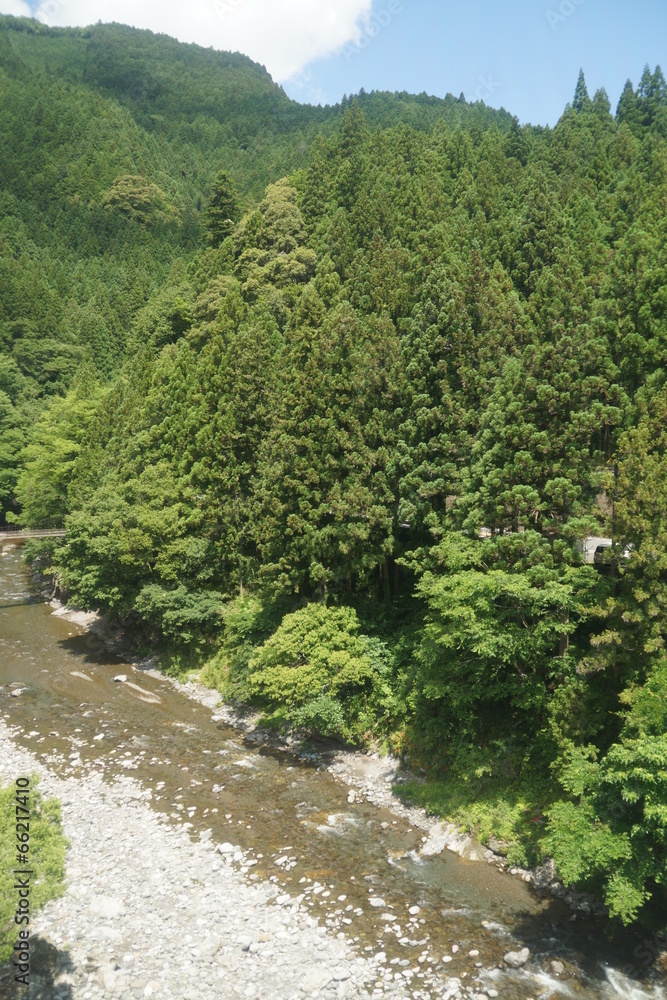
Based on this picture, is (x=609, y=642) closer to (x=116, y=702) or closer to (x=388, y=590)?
(x=388, y=590)

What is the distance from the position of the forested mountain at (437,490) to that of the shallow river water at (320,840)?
1622 mm

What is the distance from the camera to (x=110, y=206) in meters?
123

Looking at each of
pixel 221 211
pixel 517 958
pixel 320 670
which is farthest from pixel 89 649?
pixel 221 211

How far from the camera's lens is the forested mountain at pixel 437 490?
17.8 meters

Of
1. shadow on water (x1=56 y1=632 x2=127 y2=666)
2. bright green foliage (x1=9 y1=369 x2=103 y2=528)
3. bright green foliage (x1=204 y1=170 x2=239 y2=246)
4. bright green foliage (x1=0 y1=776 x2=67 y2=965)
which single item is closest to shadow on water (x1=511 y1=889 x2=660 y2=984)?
bright green foliage (x1=0 y1=776 x2=67 y2=965)

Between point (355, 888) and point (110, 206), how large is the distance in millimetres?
131683

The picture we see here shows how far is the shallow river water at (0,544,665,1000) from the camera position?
1538 centimetres

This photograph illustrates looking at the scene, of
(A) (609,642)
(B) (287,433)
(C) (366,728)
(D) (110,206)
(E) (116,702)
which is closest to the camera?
(A) (609,642)

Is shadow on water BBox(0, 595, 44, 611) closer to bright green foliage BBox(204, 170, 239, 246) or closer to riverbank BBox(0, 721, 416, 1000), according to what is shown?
riverbank BBox(0, 721, 416, 1000)

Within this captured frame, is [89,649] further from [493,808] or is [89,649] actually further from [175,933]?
[493,808]

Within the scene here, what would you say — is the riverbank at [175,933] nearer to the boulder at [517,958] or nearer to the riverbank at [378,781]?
the boulder at [517,958]

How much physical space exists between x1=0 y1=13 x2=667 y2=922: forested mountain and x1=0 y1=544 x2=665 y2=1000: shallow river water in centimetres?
162

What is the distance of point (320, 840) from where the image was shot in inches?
800

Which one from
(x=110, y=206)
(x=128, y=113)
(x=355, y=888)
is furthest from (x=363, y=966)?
(x=128, y=113)
